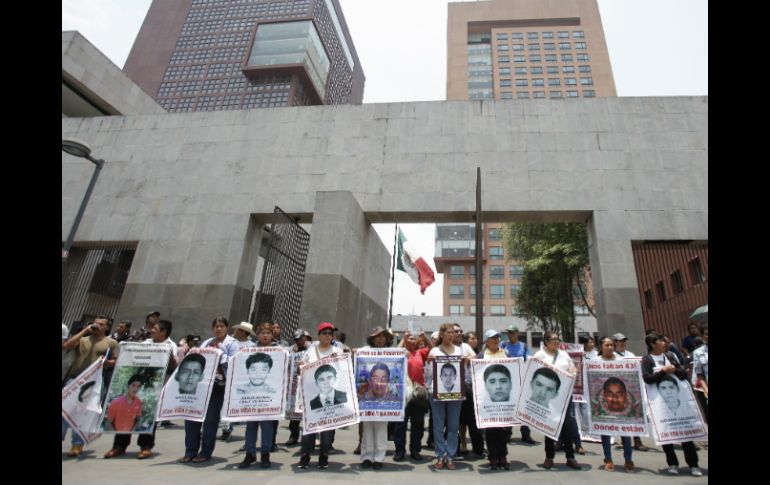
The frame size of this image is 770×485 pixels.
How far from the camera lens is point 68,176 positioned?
644 inches

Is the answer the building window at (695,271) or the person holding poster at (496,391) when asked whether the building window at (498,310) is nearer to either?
the building window at (695,271)

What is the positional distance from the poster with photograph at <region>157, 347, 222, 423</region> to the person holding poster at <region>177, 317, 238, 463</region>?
0.37 feet

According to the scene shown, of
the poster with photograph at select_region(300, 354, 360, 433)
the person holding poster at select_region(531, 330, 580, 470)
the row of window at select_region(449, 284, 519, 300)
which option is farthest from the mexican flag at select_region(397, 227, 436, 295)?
the row of window at select_region(449, 284, 519, 300)

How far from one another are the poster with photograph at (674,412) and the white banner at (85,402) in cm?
797

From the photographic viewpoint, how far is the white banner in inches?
215

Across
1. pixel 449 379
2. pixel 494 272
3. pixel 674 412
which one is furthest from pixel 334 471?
pixel 494 272

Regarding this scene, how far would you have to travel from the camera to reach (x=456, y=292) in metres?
83.9

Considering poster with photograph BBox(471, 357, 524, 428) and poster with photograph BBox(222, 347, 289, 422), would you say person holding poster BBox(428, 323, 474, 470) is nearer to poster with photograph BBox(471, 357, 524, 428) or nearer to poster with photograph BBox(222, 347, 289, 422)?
poster with photograph BBox(471, 357, 524, 428)

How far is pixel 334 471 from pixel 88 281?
52.2 ft

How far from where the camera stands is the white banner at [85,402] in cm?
545

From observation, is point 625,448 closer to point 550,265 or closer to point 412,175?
point 412,175
